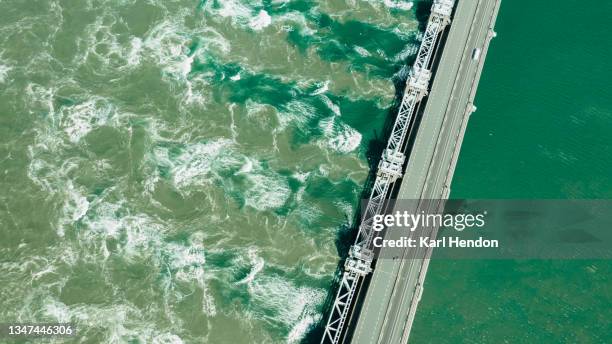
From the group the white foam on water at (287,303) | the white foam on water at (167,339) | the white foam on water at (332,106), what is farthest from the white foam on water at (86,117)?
the white foam on water at (287,303)

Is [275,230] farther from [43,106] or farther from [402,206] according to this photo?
[43,106]

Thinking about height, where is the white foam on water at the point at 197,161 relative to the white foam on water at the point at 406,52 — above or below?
below

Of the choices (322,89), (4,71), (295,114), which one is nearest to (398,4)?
(322,89)

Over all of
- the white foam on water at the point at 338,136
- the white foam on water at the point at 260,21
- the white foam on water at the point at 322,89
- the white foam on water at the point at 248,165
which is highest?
the white foam on water at the point at 260,21

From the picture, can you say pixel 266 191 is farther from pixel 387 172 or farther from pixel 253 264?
pixel 387 172

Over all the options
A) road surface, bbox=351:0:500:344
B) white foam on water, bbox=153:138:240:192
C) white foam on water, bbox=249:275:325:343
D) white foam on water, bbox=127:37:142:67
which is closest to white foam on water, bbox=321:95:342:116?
road surface, bbox=351:0:500:344

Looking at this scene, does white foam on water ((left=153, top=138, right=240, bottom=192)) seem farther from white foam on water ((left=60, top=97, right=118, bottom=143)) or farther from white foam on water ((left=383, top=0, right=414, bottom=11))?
white foam on water ((left=383, top=0, right=414, bottom=11))

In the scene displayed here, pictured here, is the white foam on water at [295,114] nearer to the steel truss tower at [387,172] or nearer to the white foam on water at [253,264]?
the steel truss tower at [387,172]

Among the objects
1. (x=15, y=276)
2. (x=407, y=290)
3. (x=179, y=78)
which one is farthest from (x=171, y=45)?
(x=407, y=290)
